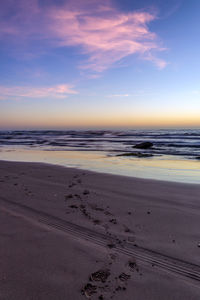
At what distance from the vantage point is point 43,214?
4547 mm

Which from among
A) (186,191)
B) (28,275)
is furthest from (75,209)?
(186,191)

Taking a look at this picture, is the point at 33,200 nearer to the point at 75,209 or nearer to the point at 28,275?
the point at 75,209

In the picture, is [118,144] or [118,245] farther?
[118,144]

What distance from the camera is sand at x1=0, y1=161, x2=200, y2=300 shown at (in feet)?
7.77

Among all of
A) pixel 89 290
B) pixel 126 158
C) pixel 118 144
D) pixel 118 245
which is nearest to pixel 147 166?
pixel 126 158

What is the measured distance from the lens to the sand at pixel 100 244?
2369 mm

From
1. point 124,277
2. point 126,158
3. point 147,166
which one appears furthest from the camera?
point 126,158

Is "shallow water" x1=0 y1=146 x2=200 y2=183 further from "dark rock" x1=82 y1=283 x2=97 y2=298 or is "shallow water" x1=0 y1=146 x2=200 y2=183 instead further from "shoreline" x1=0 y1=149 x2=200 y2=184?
"dark rock" x1=82 y1=283 x2=97 y2=298

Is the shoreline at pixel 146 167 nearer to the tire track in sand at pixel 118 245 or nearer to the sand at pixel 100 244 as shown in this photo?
the sand at pixel 100 244

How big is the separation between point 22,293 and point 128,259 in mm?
1378

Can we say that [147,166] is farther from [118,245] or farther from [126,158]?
[118,245]

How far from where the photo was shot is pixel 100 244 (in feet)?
10.9

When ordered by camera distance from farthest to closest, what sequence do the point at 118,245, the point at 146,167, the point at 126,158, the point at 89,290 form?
the point at 126,158
the point at 146,167
the point at 118,245
the point at 89,290

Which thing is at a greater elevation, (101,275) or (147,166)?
(101,275)
